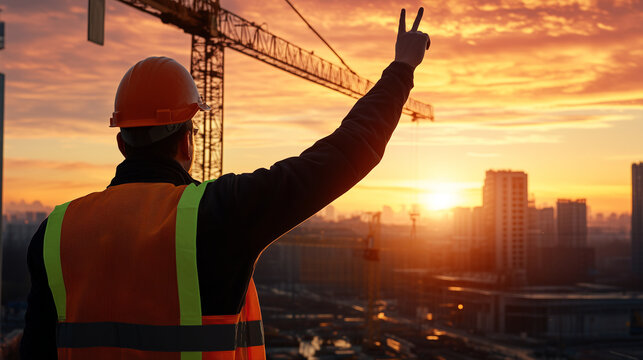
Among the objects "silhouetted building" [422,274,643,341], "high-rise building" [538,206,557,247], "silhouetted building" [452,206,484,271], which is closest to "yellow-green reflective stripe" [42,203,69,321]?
"silhouetted building" [422,274,643,341]

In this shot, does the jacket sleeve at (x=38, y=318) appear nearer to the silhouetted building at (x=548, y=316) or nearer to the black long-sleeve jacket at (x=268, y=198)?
the black long-sleeve jacket at (x=268, y=198)

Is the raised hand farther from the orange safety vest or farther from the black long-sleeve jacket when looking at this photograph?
the orange safety vest

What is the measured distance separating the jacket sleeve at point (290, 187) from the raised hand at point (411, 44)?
9.0 inches

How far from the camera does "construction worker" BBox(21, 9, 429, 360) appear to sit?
1015mm

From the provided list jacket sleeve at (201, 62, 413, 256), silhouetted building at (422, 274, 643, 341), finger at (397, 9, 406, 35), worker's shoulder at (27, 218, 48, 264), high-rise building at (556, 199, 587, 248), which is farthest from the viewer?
high-rise building at (556, 199, 587, 248)

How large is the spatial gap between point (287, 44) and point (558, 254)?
49.4m

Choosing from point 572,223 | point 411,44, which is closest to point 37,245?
point 411,44

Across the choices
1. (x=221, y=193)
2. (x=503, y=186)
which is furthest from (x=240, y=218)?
(x=503, y=186)

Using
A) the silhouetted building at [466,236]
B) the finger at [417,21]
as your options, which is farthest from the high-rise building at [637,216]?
the finger at [417,21]

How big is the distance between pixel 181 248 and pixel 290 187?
0.73 ft

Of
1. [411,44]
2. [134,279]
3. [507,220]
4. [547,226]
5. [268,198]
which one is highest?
[411,44]

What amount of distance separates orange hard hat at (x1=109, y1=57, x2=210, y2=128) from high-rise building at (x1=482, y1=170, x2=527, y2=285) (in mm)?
63062

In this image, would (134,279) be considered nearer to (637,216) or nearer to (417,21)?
(417,21)

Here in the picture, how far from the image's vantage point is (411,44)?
1246 mm
